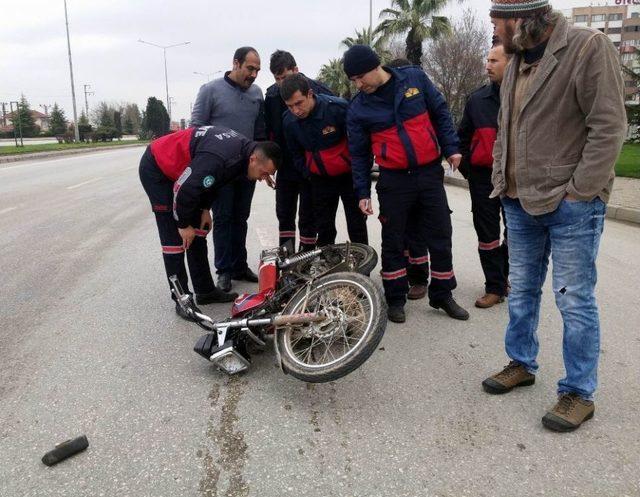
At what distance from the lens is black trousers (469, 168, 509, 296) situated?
432 centimetres

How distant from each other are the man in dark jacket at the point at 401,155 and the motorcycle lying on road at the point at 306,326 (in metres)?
0.93

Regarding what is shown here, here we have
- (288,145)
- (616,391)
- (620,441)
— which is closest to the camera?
(620,441)

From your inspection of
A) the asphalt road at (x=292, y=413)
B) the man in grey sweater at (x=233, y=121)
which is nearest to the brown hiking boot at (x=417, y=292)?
the asphalt road at (x=292, y=413)

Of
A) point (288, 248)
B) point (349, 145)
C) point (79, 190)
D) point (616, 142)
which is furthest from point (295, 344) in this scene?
point (79, 190)

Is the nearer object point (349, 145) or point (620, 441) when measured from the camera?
point (620, 441)

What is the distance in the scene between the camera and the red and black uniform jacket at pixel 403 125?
12.3 ft

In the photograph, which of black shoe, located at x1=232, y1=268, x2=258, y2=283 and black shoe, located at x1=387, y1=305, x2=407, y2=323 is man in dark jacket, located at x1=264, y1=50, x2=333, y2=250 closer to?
black shoe, located at x1=232, y1=268, x2=258, y2=283

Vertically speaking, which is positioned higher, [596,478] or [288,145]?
[288,145]

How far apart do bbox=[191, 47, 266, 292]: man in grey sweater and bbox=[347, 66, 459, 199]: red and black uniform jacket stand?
4.17ft

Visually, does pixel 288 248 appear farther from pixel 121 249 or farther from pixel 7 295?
pixel 121 249

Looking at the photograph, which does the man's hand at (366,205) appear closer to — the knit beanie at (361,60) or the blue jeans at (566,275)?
the knit beanie at (361,60)

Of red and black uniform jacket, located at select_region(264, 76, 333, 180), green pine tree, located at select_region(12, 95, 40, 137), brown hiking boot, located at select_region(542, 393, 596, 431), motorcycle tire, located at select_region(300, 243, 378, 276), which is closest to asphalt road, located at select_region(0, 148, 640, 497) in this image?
brown hiking boot, located at select_region(542, 393, 596, 431)

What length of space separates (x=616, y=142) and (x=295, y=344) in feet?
6.44

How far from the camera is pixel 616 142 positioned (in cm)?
225
